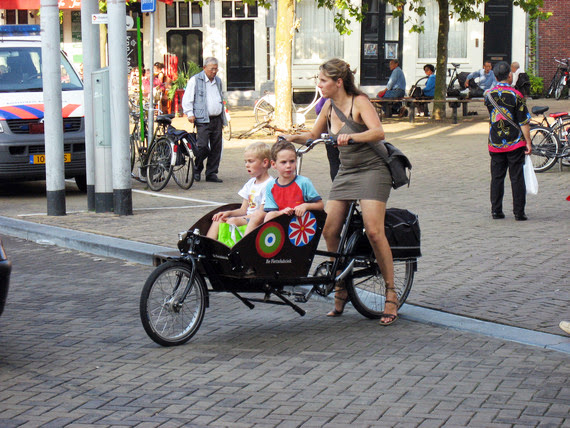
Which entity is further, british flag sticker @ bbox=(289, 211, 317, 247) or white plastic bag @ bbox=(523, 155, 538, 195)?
white plastic bag @ bbox=(523, 155, 538, 195)

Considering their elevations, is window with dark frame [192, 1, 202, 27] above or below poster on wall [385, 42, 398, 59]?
above

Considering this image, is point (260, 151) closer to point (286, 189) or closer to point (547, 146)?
point (286, 189)

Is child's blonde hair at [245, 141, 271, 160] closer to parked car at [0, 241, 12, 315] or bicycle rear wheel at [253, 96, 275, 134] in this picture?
parked car at [0, 241, 12, 315]

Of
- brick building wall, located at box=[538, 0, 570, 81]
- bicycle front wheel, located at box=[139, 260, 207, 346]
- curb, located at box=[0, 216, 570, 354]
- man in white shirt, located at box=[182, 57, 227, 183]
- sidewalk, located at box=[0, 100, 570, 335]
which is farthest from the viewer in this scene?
brick building wall, located at box=[538, 0, 570, 81]

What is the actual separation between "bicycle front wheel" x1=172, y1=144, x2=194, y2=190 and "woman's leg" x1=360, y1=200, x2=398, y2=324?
7.32 meters

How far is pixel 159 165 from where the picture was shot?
44.7 ft

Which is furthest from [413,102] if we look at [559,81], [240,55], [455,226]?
[455,226]

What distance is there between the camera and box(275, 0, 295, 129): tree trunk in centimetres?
2111

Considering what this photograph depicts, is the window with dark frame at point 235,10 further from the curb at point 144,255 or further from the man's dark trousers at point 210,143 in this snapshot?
the curb at point 144,255

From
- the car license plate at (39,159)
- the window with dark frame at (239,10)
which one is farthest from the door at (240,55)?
the car license plate at (39,159)

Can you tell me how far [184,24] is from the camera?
3431 cm

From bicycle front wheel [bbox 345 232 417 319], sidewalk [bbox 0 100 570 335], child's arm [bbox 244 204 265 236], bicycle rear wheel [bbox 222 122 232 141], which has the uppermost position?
child's arm [bbox 244 204 265 236]

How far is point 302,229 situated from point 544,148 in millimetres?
9967

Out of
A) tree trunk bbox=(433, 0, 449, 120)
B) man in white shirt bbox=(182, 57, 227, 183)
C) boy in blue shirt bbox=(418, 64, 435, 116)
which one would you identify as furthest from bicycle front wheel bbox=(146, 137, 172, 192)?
boy in blue shirt bbox=(418, 64, 435, 116)
